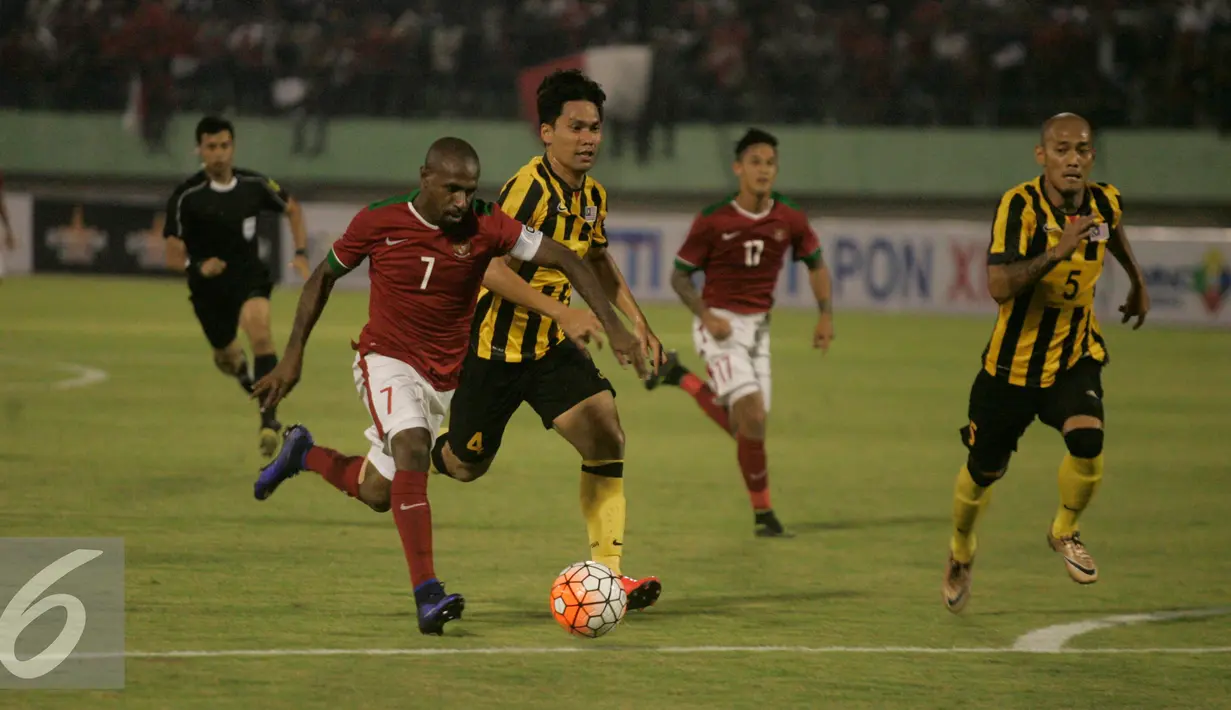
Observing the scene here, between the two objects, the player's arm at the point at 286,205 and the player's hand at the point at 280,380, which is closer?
the player's hand at the point at 280,380

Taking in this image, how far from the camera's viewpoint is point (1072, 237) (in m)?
7.05

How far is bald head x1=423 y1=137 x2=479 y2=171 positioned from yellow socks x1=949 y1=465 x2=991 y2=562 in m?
2.50

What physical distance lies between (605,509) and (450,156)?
1.65m

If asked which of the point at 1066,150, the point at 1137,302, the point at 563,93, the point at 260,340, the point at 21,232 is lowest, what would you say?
the point at 21,232

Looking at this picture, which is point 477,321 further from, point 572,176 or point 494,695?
point 494,695

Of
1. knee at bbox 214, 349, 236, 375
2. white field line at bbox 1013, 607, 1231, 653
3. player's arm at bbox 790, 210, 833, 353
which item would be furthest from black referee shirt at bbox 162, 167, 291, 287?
white field line at bbox 1013, 607, 1231, 653

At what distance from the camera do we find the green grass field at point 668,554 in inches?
251

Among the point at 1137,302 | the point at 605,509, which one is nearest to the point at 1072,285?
the point at 1137,302

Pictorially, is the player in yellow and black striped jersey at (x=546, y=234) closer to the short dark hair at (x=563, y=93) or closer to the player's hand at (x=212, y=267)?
the short dark hair at (x=563, y=93)

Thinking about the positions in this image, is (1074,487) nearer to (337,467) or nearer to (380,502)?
(380,502)

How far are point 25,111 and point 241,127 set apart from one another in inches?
153

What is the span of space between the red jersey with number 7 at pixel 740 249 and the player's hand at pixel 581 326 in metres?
3.94

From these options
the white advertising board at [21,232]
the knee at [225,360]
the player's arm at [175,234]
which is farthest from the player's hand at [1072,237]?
the white advertising board at [21,232]

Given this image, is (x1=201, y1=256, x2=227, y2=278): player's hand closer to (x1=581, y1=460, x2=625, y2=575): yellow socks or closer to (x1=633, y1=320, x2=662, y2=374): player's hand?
(x1=581, y1=460, x2=625, y2=575): yellow socks
